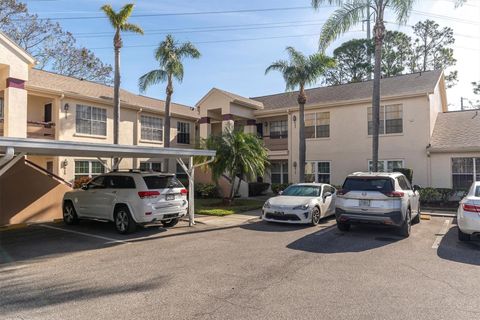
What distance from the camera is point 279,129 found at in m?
25.3

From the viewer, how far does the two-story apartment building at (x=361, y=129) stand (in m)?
18.5

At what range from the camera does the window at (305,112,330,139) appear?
883 inches

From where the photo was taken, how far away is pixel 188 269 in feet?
23.2

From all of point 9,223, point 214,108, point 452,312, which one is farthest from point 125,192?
point 214,108

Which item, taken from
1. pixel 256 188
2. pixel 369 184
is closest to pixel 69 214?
pixel 369 184

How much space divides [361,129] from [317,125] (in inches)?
113

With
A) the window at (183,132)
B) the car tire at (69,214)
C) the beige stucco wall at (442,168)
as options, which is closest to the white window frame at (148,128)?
the window at (183,132)

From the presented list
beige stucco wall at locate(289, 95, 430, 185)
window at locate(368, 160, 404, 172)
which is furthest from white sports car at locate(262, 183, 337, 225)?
beige stucco wall at locate(289, 95, 430, 185)

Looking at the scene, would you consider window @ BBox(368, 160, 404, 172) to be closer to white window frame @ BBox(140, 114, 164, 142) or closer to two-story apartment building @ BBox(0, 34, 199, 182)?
two-story apartment building @ BBox(0, 34, 199, 182)

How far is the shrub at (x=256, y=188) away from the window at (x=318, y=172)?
3.23m

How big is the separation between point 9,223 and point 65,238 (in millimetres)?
4169

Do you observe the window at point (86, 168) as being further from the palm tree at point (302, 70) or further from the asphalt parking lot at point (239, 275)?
the palm tree at point (302, 70)

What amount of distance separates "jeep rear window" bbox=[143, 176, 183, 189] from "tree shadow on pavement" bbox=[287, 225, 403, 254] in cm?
428

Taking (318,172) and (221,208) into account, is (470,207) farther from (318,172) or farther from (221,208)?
(318,172)
